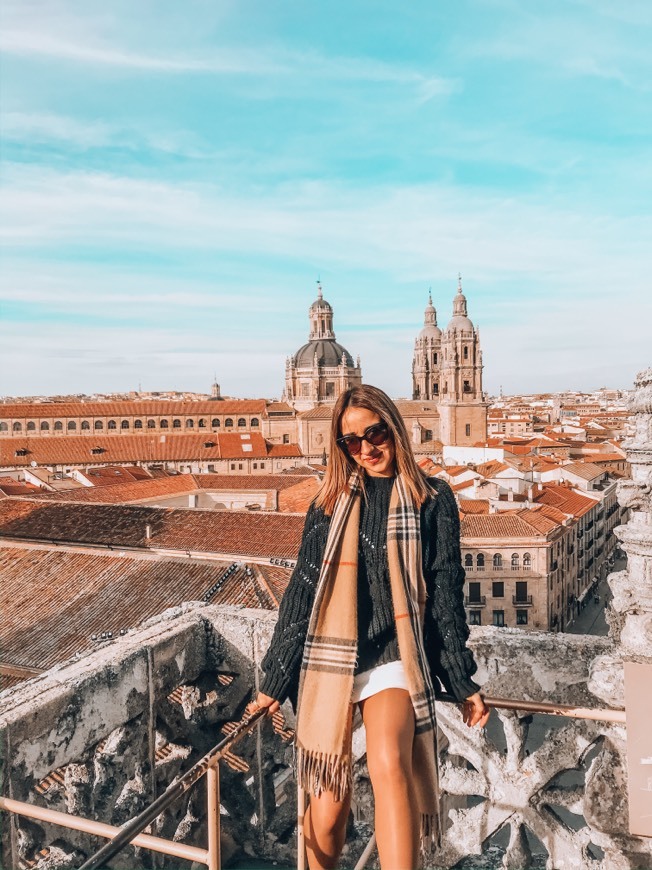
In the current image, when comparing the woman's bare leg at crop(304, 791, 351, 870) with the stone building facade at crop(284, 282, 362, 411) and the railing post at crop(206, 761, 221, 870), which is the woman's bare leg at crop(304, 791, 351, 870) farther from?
the stone building facade at crop(284, 282, 362, 411)

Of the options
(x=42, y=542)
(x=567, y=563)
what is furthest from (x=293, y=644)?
(x=567, y=563)

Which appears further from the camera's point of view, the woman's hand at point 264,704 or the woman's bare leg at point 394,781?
the woman's hand at point 264,704

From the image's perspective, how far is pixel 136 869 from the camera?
10.9 feet

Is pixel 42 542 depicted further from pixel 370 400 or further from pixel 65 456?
pixel 65 456

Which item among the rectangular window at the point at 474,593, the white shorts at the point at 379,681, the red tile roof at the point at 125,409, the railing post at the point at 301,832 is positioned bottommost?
the rectangular window at the point at 474,593

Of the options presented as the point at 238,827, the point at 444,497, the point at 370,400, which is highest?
the point at 370,400

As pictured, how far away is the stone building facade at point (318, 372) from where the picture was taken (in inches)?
2997

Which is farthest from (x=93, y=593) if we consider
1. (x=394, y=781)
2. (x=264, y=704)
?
(x=394, y=781)

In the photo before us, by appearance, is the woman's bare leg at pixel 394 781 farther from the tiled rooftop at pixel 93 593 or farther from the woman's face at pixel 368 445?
the tiled rooftop at pixel 93 593

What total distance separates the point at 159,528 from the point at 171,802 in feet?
63.4

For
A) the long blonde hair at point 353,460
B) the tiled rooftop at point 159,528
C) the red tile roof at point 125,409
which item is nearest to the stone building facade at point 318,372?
the red tile roof at point 125,409

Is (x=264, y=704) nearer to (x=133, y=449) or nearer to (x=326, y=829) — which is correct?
(x=326, y=829)

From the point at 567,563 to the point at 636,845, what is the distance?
27.8 metres

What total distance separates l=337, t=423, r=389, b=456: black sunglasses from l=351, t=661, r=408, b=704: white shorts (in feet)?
2.45
